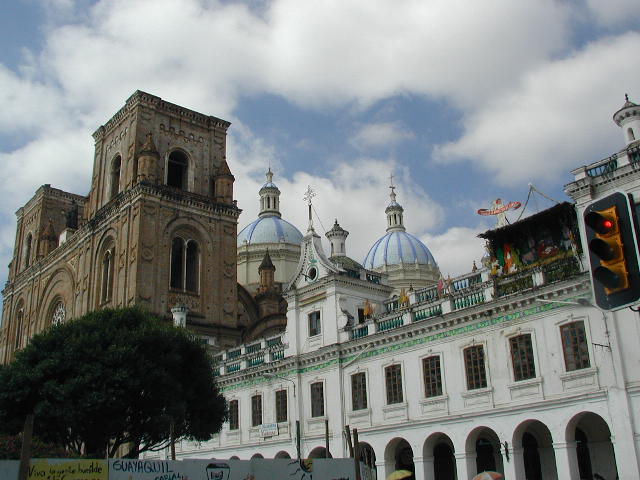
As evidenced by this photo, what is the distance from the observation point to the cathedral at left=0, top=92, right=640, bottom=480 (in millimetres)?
25328

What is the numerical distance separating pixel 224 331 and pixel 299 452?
2054 centimetres

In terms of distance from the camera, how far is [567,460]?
24.6m

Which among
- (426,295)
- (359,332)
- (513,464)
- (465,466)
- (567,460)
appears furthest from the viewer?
(359,332)

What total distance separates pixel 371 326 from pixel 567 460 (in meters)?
11.3

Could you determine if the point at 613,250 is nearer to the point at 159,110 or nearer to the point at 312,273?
the point at 312,273

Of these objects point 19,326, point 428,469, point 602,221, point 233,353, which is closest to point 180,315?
point 233,353

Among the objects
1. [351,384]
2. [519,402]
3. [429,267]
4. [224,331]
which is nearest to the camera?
[519,402]

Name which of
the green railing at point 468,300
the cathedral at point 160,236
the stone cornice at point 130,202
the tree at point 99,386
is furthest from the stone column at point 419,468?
the stone cornice at point 130,202

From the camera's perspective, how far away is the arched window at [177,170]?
58250 mm

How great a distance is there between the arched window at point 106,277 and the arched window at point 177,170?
7616mm

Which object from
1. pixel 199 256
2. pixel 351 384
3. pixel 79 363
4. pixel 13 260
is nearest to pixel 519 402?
pixel 351 384

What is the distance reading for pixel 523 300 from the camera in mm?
26953

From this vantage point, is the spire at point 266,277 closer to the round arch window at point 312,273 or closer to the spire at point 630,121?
the round arch window at point 312,273

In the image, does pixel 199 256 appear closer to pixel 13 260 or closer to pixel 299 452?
pixel 299 452
